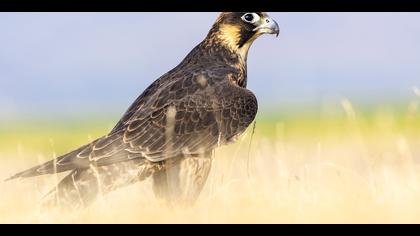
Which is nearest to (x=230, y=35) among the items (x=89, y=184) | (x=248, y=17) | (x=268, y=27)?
(x=248, y=17)

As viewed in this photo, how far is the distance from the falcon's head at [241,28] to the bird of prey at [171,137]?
212 millimetres

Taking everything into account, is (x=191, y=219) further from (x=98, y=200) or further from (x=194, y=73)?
(x=194, y=73)

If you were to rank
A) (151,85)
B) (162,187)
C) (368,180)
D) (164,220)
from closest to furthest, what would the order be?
(164,220) → (368,180) → (162,187) → (151,85)

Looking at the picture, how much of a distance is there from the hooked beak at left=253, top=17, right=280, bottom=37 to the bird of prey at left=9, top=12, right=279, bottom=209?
507 millimetres

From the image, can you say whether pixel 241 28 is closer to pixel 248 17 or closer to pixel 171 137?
pixel 248 17

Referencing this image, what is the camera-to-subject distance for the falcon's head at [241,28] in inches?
393

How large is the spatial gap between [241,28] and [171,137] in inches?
66.5

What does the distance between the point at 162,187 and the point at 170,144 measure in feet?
1.37

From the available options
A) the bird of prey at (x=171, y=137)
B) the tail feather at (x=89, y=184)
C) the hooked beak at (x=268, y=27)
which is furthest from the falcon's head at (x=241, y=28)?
the tail feather at (x=89, y=184)

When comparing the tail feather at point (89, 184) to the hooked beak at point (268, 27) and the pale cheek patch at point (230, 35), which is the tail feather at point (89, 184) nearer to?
the pale cheek patch at point (230, 35)

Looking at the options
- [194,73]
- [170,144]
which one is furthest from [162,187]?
[194,73]

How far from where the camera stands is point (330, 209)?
739cm

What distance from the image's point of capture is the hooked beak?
9.98m

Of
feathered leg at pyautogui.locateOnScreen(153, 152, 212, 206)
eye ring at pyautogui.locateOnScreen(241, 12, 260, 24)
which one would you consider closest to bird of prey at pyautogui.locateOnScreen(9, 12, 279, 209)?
feathered leg at pyautogui.locateOnScreen(153, 152, 212, 206)
